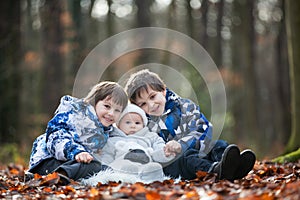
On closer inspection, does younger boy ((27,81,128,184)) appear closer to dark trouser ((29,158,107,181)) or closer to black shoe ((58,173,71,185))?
dark trouser ((29,158,107,181))

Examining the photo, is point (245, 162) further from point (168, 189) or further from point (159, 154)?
point (168, 189)

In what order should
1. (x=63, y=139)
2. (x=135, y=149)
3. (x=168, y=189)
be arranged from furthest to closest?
A: (x=135, y=149)
(x=63, y=139)
(x=168, y=189)

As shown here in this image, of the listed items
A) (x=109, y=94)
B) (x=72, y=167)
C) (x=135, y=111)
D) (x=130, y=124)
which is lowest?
(x=72, y=167)

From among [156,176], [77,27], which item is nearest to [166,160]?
[156,176]

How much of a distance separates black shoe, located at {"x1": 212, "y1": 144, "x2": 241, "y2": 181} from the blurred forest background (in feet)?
21.1

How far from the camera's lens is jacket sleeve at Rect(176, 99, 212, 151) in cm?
533

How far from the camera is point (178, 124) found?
5688 mm

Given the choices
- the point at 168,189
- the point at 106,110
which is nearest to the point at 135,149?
the point at 106,110

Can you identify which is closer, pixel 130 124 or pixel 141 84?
pixel 130 124

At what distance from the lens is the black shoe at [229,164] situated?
463 cm

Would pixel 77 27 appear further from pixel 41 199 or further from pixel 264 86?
pixel 41 199

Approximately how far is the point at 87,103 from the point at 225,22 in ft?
61.5

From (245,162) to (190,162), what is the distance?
587 millimetres

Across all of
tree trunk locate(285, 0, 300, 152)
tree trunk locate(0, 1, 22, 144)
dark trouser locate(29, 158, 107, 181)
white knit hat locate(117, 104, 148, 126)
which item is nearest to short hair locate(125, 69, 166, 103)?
white knit hat locate(117, 104, 148, 126)
